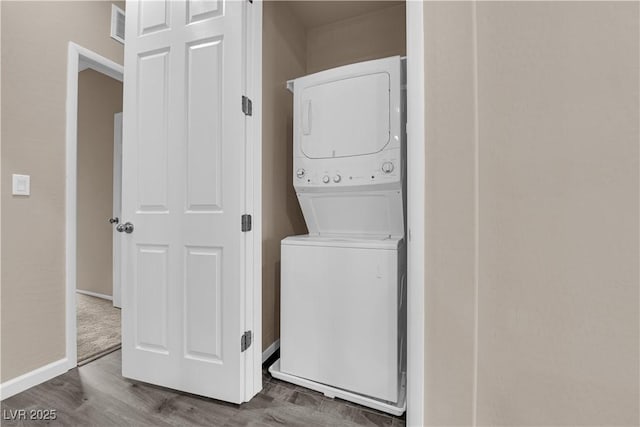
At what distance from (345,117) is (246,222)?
0.84 meters

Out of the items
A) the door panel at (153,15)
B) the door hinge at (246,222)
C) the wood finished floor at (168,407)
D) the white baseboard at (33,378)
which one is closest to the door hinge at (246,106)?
the door hinge at (246,222)

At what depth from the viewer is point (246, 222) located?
5.04ft

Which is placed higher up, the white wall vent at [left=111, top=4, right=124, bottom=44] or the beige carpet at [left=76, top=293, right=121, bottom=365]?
the white wall vent at [left=111, top=4, right=124, bottom=44]

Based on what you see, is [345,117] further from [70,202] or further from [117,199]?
[117,199]

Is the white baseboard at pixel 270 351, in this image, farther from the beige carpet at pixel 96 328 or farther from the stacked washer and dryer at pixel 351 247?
the beige carpet at pixel 96 328

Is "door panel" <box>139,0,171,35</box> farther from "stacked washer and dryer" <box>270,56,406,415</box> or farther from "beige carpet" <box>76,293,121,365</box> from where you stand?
"beige carpet" <box>76,293,121,365</box>

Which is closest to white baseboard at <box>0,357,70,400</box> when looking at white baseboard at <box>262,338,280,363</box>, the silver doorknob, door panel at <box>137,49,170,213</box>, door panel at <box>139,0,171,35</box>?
the silver doorknob

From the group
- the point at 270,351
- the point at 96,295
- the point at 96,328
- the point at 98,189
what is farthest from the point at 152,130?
the point at 96,295

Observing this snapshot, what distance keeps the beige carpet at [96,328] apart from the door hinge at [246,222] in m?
1.48

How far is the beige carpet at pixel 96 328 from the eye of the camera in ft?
6.82

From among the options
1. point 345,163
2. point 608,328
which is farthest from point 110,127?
point 608,328

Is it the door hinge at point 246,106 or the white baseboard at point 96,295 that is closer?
the door hinge at point 246,106

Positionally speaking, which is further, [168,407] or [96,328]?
[96,328]

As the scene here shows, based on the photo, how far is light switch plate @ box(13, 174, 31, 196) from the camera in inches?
63.6
